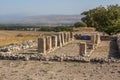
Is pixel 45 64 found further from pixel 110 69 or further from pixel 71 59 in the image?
pixel 110 69

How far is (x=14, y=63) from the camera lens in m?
18.5

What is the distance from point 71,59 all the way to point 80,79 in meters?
4.31

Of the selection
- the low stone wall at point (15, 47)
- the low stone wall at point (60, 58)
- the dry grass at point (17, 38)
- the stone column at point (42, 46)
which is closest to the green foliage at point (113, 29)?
the dry grass at point (17, 38)

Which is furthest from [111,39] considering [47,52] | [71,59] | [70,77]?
[70,77]

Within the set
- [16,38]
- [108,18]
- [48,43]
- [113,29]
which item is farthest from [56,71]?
[108,18]

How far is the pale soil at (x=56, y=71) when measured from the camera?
14734 millimetres

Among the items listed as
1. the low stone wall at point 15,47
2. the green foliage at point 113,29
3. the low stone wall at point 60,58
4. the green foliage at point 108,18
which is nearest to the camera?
the low stone wall at point 60,58

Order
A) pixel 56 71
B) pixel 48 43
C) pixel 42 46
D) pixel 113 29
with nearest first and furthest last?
1. pixel 56 71
2. pixel 42 46
3. pixel 48 43
4. pixel 113 29

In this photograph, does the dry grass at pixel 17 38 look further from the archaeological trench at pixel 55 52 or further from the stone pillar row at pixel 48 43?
the stone pillar row at pixel 48 43

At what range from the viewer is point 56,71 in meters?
16.1

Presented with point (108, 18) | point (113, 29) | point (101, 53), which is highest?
point (108, 18)

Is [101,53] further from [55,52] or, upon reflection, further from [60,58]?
[60,58]

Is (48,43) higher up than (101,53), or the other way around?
(48,43)

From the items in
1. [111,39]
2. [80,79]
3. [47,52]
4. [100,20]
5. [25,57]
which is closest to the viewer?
[80,79]
